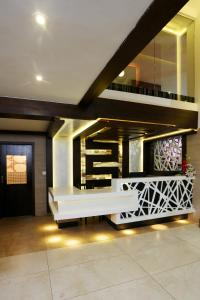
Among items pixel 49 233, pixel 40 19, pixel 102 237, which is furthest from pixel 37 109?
pixel 102 237

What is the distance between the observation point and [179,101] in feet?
15.9

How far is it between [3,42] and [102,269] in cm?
308

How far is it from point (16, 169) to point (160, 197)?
4.20 m

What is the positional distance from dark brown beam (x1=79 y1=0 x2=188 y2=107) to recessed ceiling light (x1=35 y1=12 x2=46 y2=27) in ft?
2.20

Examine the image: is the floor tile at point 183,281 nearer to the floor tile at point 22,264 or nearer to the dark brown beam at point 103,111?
the floor tile at point 22,264

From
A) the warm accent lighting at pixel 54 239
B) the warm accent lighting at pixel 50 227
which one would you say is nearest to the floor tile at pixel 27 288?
the warm accent lighting at pixel 54 239

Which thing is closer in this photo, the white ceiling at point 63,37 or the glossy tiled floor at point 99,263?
the white ceiling at point 63,37

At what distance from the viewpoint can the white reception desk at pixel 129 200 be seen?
13.0 ft

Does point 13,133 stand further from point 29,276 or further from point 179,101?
point 179,101

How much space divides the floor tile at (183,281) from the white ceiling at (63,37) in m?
2.81

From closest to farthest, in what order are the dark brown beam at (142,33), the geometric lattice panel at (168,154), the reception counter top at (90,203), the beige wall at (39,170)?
the dark brown beam at (142,33) → the reception counter top at (90,203) → the beige wall at (39,170) → the geometric lattice panel at (168,154)

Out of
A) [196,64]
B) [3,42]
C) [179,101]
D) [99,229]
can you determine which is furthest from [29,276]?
[196,64]

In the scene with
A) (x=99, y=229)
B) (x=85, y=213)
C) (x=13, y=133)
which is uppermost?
(x=13, y=133)

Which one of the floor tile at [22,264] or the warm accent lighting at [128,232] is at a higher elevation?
the floor tile at [22,264]
